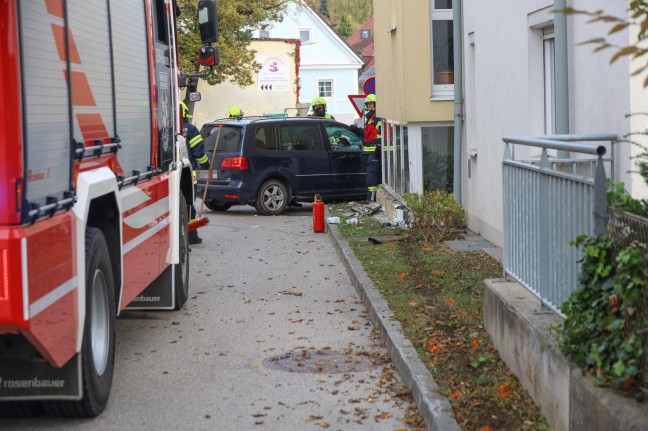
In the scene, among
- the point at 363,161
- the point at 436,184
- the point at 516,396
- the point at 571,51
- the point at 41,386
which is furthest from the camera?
the point at 363,161

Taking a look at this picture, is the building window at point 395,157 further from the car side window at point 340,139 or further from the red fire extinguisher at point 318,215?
the red fire extinguisher at point 318,215

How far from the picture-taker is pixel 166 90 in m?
9.72

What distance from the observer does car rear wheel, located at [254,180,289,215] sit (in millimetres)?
21500

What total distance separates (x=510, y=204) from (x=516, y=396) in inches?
67.9

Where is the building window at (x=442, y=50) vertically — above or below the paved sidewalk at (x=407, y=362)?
above

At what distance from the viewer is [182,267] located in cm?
1041

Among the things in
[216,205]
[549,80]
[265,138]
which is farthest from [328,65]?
[549,80]

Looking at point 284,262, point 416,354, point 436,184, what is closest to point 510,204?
point 416,354

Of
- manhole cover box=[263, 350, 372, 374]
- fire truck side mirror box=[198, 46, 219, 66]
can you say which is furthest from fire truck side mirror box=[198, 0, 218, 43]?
manhole cover box=[263, 350, 372, 374]

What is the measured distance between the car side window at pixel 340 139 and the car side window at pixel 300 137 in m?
0.36

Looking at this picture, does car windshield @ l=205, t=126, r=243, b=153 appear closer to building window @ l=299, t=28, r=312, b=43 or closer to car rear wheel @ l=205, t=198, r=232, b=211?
car rear wheel @ l=205, t=198, r=232, b=211

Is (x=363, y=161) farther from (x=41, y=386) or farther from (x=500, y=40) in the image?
(x=41, y=386)

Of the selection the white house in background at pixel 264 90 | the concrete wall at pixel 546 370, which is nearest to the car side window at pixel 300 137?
the concrete wall at pixel 546 370

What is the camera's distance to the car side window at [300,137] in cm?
2181
